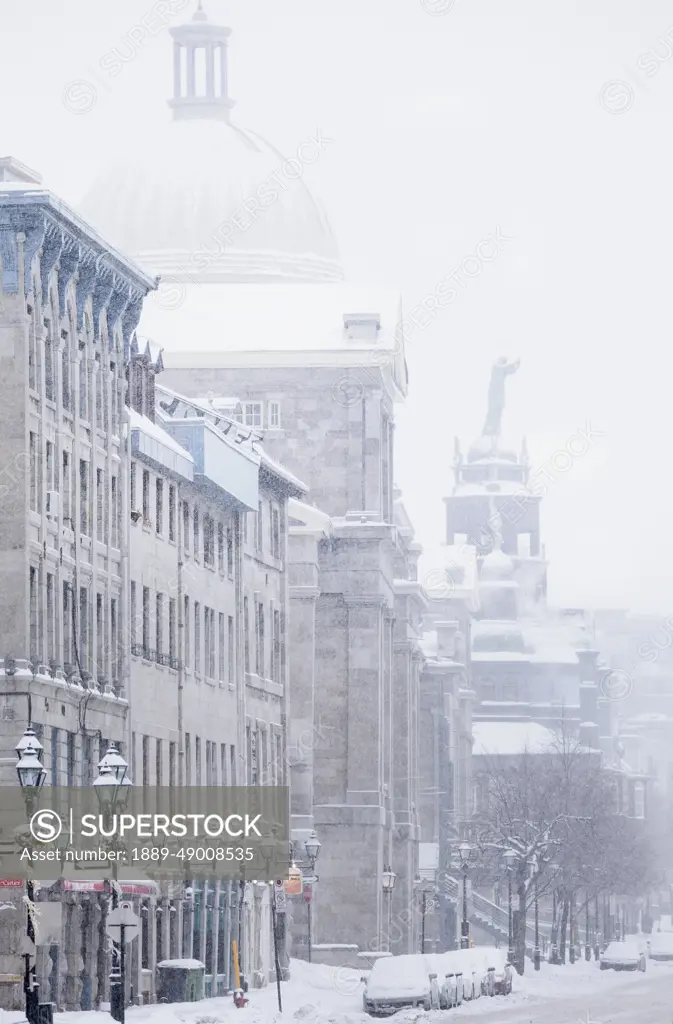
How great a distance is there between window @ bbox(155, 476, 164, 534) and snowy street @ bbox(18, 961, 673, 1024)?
13025 mm

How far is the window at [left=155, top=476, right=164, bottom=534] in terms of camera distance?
85.4 metres

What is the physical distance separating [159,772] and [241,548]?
1393cm

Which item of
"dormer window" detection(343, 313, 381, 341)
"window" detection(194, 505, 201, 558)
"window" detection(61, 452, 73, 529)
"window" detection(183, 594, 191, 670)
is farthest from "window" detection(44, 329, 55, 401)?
"dormer window" detection(343, 313, 381, 341)

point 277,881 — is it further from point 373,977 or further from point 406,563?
point 406,563

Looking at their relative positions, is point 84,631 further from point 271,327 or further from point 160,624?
point 271,327

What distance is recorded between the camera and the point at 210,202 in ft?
422

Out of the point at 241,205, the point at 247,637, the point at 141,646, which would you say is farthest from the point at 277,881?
the point at 241,205

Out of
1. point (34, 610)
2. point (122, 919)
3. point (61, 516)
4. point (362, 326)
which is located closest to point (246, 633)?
point (61, 516)

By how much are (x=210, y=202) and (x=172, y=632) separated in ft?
146

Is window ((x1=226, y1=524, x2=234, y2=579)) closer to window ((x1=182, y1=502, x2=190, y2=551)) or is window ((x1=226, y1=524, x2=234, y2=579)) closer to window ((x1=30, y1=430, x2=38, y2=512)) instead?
window ((x1=182, y1=502, x2=190, y2=551))

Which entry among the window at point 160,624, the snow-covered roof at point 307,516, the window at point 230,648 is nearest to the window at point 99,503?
the window at point 160,624

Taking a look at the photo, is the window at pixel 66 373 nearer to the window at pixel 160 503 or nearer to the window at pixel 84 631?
the window at pixel 84 631

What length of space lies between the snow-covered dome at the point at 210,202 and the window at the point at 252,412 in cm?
689

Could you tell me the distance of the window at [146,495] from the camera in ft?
274
